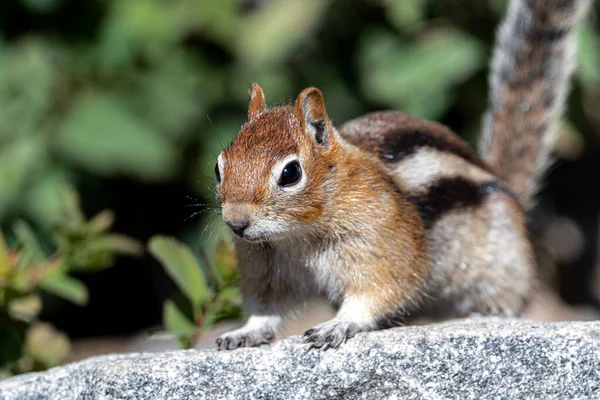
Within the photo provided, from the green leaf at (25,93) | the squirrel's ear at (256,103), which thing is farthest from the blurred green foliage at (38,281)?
the green leaf at (25,93)

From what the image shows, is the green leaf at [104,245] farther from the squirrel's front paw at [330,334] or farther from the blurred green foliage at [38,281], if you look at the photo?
the squirrel's front paw at [330,334]

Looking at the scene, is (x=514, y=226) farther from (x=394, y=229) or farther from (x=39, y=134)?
(x=39, y=134)

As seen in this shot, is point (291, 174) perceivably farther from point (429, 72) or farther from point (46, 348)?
point (429, 72)

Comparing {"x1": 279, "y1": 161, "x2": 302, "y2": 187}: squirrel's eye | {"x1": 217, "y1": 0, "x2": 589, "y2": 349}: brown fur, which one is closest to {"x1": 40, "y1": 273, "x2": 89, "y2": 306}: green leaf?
{"x1": 217, "y1": 0, "x2": 589, "y2": 349}: brown fur

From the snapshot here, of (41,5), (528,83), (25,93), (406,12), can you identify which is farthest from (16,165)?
(528,83)

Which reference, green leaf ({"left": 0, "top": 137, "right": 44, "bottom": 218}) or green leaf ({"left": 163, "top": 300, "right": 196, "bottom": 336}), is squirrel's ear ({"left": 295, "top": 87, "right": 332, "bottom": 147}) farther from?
green leaf ({"left": 0, "top": 137, "right": 44, "bottom": 218})

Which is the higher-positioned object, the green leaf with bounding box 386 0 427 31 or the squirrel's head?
the green leaf with bounding box 386 0 427 31

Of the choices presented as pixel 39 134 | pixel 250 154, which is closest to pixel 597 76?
pixel 250 154
